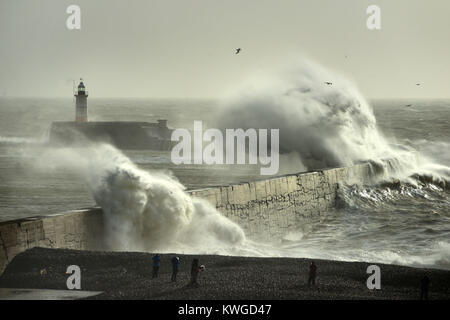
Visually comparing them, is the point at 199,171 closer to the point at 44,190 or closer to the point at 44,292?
the point at 44,190

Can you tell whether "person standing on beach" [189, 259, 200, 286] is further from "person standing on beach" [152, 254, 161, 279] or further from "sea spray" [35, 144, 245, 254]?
"sea spray" [35, 144, 245, 254]

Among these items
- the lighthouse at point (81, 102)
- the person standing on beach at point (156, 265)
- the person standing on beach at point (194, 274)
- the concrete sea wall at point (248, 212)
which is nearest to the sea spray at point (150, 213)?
the concrete sea wall at point (248, 212)

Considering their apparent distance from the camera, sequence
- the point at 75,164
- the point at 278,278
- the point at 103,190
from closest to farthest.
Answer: the point at 278,278 → the point at 103,190 → the point at 75,164

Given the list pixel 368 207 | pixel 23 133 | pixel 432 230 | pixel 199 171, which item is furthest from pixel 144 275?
pixel 23 133

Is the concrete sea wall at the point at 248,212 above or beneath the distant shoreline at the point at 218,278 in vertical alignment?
→ above

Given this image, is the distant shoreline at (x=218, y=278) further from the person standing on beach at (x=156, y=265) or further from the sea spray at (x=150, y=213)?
the sea spray at (x=150, y=213)
